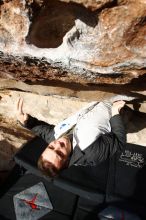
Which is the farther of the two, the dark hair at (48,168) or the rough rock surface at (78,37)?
the dark hair at (48,168)

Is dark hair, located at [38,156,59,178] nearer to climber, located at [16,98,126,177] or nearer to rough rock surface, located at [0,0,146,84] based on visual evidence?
climber, located at [16,98,126,177]

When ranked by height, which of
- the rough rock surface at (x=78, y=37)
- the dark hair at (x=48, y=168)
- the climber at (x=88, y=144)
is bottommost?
the dark hair at (x=48, y=168)

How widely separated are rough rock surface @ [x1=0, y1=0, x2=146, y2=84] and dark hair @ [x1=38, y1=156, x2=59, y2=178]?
1.87 ft

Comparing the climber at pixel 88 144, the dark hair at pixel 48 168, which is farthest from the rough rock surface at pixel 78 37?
the dark hair at pixel 48 168

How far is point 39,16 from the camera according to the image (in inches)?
50.7

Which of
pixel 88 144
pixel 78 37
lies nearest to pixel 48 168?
pixel 88 144

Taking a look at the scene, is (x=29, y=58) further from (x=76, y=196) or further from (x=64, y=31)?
(x=76, y=196)

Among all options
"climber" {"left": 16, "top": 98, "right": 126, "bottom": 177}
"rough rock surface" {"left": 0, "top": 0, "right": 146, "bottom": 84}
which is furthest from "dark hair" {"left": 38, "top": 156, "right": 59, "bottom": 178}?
"rough rock surface" {"left": 0, "top": 0, "right": 146, "bottom": 84}

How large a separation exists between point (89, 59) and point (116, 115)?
21.9 inches

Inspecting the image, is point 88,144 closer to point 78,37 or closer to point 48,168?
point 48,168

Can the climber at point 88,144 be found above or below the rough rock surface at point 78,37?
below

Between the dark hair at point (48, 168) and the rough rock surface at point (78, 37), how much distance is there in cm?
57

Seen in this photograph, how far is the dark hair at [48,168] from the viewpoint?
1.80 m

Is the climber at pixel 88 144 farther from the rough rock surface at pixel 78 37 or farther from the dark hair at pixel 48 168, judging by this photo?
the rough rock surface at pixel 78 37
